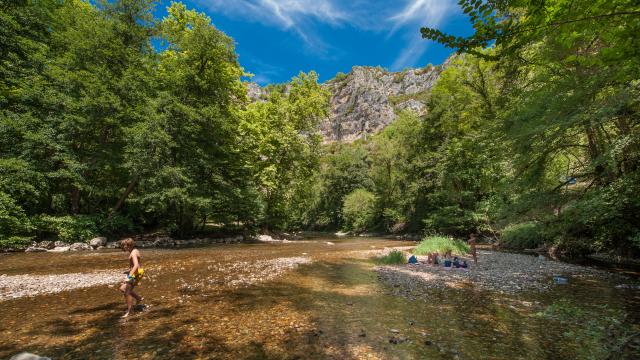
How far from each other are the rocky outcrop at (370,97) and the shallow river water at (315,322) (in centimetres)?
13896

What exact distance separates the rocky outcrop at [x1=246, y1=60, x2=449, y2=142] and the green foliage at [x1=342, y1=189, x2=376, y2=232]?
88.6m

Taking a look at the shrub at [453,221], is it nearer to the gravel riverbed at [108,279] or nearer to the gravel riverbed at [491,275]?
the gravel riverbed at [491,275]

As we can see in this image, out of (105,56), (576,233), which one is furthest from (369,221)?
(105,56)

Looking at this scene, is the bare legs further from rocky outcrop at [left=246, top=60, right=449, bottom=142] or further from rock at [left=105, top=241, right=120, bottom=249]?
rocky outcrop at [left=246, top=60, right=449, bottom=142]

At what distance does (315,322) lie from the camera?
7270 millimetres

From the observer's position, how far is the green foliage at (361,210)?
191 feet

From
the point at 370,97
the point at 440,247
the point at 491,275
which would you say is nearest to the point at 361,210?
the point at 440,247

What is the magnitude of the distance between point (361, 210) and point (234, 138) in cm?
3650

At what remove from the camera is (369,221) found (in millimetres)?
59062

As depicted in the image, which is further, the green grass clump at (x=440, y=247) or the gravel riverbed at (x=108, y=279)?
the green grass clump at (x=440, y=247)

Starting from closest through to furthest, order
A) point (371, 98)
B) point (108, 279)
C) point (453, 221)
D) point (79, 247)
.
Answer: point (108, 279)
point (79, 247)
point (453, 221)
point (371, 98)

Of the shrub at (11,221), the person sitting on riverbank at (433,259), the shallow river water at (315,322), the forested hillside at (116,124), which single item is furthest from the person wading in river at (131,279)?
the shrub at (11,221)

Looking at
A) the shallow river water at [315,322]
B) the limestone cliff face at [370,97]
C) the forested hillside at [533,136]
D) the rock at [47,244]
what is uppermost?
the limestone cliff face at [370,97]

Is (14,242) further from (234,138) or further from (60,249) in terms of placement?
(234,138)
